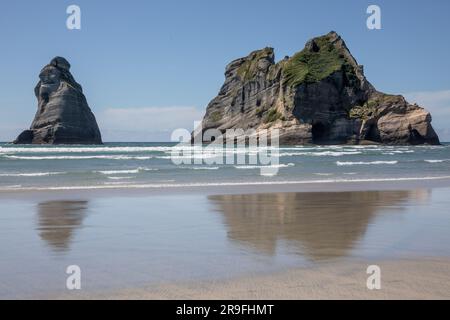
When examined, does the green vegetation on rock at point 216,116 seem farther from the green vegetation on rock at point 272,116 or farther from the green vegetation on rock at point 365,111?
the green vegetation on rock at point 365,111

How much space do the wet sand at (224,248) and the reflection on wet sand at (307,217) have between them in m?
0.03

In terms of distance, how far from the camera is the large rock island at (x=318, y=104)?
106 m

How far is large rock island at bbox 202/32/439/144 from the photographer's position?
10612 centimetres

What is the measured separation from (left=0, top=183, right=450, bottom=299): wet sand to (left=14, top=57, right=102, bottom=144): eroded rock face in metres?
127

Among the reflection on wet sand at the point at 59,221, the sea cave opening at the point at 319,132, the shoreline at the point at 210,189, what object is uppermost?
the sea cave opening at the point at 319,132

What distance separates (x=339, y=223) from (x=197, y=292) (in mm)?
5841

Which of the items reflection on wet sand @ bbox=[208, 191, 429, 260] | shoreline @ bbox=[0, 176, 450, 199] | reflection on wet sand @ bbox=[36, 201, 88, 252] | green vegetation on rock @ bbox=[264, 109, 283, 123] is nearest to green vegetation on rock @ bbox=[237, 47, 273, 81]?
green vegetation on rock @ bbox=[264, 109, 283, 123]

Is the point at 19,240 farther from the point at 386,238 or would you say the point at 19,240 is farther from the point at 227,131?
the point at 227,131

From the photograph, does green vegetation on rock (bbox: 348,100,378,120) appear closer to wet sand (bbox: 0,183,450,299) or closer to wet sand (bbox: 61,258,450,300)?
wet sand (bbox: 0,183,450,299)

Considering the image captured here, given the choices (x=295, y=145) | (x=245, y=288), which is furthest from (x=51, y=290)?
(x=295, y=145)

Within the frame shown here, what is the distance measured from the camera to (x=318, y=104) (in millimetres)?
110625

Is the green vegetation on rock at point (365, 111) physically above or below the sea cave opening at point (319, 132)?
above

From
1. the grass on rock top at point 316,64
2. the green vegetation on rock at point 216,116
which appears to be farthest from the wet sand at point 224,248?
the green vegetation on rock at point 216,116

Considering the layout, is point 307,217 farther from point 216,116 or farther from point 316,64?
point 216,116
